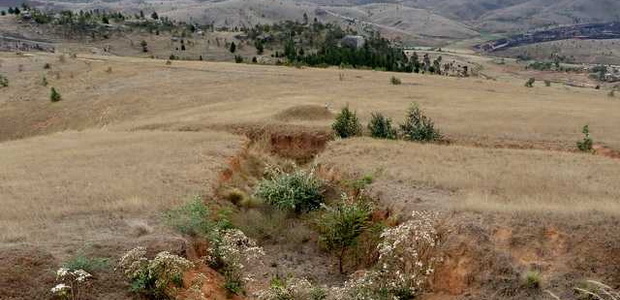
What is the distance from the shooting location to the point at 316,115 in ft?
84.0

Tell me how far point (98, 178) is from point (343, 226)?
7198mm

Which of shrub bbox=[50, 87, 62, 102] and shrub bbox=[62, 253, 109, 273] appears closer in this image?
shrub bbox=[62, 253, 109, 273]

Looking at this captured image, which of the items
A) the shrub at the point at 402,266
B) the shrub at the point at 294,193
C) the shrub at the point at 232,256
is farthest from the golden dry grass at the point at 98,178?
the shrub at the point at 402,266

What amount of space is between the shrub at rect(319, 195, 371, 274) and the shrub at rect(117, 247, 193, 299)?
3.57 m

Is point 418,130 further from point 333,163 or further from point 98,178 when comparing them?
point 98,178

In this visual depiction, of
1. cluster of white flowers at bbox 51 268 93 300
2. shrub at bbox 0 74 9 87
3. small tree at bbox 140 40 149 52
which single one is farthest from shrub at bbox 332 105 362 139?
small tree at bbox 140 40 149 52

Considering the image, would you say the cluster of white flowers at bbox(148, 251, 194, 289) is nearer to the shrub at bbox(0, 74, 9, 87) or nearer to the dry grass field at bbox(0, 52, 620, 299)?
the dry grass field at bbox(0, 52, 620, 299)

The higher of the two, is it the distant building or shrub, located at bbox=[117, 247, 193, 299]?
the distant building

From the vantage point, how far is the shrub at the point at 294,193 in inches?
589

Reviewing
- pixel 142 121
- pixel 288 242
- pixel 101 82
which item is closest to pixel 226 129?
pixel 142 121

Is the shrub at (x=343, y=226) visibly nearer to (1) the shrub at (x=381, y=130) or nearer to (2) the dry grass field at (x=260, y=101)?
(1) the shrub at (x=381, y=130)

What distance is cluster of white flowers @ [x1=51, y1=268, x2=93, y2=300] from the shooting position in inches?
378

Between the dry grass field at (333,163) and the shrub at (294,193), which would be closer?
the dry grass field at (333,163)

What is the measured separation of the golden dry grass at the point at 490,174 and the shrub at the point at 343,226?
121 cm
